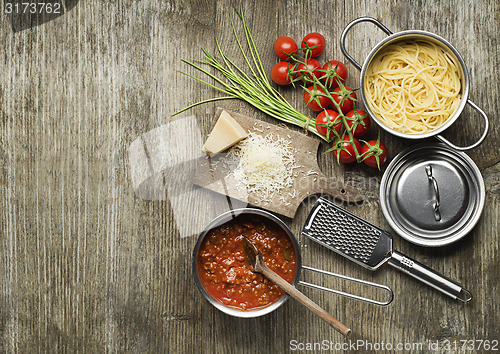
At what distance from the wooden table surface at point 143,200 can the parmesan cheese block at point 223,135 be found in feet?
0.22

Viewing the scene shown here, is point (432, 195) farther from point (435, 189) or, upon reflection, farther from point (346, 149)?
point (346, 149)

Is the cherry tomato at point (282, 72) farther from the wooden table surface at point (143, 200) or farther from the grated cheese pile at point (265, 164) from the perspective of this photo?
the grated cheese pile at point (265, 164)

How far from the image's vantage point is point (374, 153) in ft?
4.42

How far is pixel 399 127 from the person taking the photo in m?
1.32

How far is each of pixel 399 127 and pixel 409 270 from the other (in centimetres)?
49

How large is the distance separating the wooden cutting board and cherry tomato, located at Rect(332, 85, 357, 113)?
150 millimetres

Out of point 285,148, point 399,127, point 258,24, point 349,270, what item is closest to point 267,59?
point 258,24

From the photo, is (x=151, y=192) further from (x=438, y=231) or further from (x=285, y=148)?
(x=438, y=231)

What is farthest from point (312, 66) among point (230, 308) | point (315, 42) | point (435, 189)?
point (230, 308)

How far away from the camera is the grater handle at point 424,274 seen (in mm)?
1413

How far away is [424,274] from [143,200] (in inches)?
40.0

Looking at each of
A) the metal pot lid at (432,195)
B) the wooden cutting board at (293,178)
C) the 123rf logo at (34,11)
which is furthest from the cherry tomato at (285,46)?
the 123rf logo at (34,11)

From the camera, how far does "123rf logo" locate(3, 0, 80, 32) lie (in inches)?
58.7

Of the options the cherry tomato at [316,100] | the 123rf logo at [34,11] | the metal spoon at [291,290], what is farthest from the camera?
the 123rf logo at [34,11]
